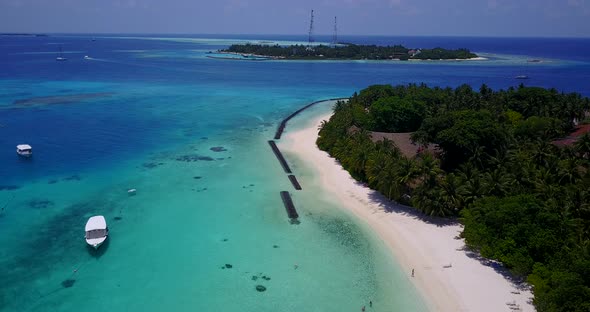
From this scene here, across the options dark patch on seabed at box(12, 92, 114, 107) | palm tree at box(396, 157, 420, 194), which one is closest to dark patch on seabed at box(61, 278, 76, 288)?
palm tree at box(396, 157, 420, 194)

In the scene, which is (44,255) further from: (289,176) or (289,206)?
(289,176)

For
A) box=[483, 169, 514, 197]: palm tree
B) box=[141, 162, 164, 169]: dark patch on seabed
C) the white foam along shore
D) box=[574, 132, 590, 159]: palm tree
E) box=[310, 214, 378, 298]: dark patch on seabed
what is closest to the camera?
the white foam along shore

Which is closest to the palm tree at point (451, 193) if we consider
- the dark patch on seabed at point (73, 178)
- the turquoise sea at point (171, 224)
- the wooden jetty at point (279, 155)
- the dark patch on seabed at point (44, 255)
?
the turquoise sea at point (171, 224)

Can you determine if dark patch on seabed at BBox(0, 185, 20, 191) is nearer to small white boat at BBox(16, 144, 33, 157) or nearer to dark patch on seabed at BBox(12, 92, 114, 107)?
small white boat at BBox(16, 144, 33, 157)

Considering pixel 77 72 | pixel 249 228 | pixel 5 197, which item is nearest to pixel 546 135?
pixel 249 228

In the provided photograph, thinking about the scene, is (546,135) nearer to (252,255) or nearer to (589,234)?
(589,234)

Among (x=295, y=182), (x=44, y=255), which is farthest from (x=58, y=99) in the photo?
(x=44, y=255)
